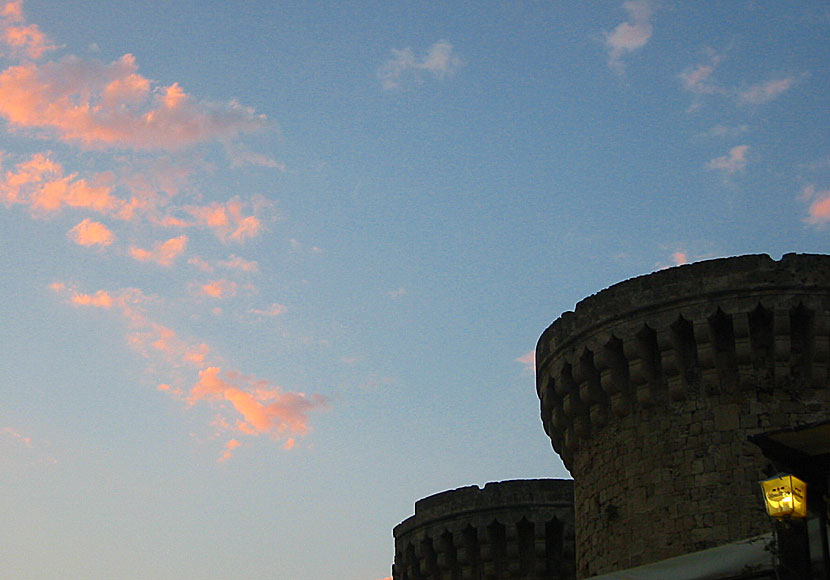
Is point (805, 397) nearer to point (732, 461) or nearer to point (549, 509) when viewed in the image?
point (732, 461)

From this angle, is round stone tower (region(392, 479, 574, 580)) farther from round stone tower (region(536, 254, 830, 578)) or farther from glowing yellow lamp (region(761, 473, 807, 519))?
glowing yellow lamp (region(761, 473, 807, 519))

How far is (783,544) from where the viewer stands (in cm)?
1045

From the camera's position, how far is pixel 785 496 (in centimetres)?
1002

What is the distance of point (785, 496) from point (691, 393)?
6.71 meters

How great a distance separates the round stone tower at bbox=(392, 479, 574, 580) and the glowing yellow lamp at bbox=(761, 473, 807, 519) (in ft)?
48.0

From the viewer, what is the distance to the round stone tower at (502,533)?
24.6 m

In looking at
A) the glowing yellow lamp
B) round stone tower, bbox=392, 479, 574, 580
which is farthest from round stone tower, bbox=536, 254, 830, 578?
round stone tower, bbox=392, 479, 574, 580

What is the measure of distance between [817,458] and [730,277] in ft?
21.5

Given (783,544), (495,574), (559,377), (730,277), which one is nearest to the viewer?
(783,544)

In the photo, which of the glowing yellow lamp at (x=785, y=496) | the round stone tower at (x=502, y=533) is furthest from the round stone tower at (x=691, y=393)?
the round stone tower at (x=502, y=533)

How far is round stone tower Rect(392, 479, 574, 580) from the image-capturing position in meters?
24.6

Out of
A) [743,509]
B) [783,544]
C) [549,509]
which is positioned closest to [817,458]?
[783,544]

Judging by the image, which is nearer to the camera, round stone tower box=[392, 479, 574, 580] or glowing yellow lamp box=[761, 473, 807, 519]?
glowing yellow lamp box=[761, 473, 807, 519]

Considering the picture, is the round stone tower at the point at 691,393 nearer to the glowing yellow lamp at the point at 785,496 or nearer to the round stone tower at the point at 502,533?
the glowing yellow lamp at the point at 785,496
